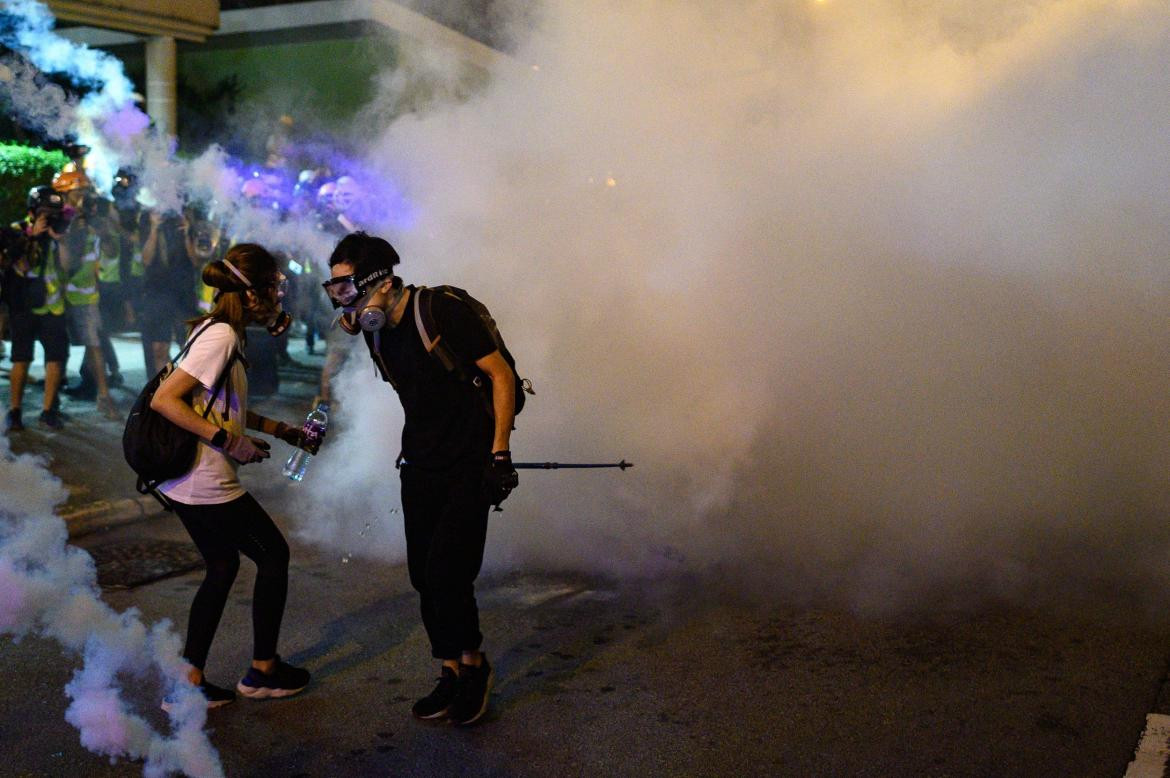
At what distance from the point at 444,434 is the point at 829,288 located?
2839mm

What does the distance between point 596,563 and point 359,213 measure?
3.53 meters

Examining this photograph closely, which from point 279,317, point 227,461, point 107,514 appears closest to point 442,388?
point 279,317

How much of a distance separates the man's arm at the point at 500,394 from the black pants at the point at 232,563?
2.84 ft

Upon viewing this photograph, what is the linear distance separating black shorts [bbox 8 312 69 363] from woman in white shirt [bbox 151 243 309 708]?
5085 mm

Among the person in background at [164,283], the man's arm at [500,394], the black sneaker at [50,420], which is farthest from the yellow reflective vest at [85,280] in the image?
the man's arm at [500,394]

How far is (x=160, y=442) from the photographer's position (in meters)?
3.85

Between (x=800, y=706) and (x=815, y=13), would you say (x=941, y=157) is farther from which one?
(x=800, y=706)

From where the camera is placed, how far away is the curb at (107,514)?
6559 mm

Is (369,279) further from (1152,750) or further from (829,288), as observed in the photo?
(829,288)

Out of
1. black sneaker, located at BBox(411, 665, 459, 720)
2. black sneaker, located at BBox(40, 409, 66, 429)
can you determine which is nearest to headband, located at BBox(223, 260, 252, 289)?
black sneaker, located at BBox(411, 665, 459, 720)

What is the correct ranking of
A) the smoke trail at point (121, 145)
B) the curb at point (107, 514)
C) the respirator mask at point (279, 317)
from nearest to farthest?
1. the respirator mask at point (279, 317)
2. the curb at point (107, 514)
3. the smoke trail at point (121, 145)

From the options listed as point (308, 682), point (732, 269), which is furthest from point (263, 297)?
point (732, 269)

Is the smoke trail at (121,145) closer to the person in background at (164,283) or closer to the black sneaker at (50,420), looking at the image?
the person in background at (164,283)

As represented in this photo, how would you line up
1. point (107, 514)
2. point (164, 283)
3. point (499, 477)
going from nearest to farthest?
point (499, 477) < point (107, 514) < point (164, 283)
